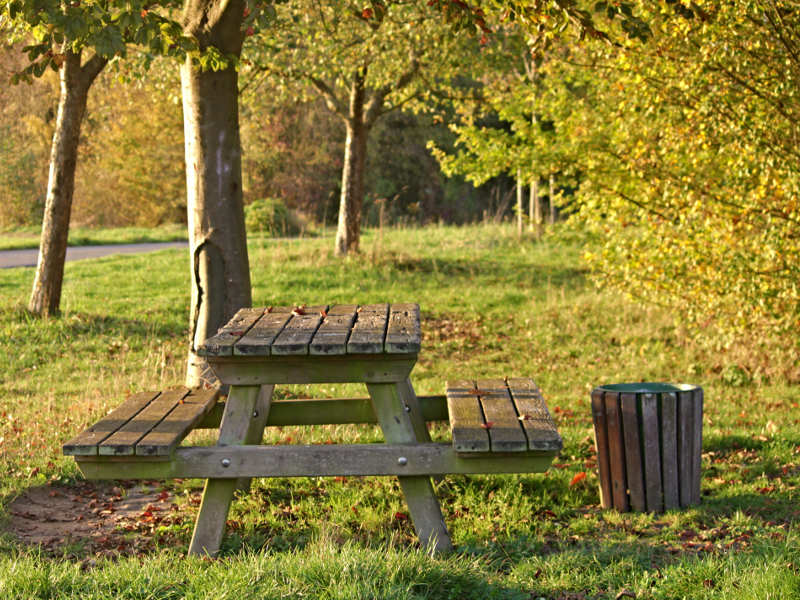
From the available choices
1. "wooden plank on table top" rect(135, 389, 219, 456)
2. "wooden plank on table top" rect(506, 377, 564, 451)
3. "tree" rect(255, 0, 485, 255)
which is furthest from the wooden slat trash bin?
"tree" rect(255, 0, 485, 255)

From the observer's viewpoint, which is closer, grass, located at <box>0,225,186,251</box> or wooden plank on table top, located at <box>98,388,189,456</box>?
wooden plank on table top, located at <box>98,388,189,456</box>

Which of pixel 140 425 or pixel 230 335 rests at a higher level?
pixel 230 335

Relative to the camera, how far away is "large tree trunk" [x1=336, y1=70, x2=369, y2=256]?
17734 mm

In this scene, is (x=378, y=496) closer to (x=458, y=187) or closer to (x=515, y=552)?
(x=515, y=552)

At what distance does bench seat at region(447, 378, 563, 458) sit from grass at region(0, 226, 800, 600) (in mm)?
530

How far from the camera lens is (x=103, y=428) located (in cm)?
440

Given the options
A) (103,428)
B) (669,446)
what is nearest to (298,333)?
(103,428)

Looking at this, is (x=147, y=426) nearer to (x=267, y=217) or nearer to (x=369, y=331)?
(x=369, y=331)

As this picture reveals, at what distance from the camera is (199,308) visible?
684 cm

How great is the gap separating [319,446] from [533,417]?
42.3 inches

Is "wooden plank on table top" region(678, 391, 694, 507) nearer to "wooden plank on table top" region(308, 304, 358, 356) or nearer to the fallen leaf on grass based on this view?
the fallen leaf on grass

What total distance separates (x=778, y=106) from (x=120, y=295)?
10.3m

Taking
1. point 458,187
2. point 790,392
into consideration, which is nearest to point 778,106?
point 790,392

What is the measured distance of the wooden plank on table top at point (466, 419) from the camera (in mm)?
4008
